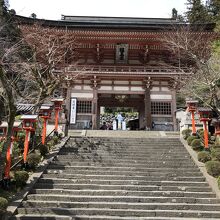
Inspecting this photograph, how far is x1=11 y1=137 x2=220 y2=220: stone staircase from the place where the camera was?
29.9ft

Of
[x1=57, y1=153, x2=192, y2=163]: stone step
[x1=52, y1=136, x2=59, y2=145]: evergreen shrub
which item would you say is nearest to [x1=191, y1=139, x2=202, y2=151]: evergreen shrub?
[x1=57, y1=153, x2=192, y2=163]: stone step

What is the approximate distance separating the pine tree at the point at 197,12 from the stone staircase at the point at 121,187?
82.9 feet

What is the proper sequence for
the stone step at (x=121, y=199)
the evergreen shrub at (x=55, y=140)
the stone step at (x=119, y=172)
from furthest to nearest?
the evergreen shrub at (x=55, y=140)
the stone step at (x=119, y=172)
the stone step at (x=121, y=199)

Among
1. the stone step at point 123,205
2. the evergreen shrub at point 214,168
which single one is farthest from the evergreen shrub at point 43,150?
the evergreen shrub at point 214,168

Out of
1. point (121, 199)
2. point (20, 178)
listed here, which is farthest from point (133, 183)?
point (20, 178)

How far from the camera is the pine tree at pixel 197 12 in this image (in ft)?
116

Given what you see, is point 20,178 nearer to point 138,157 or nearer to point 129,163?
point 129,163

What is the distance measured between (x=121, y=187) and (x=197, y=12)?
3277 centimetres

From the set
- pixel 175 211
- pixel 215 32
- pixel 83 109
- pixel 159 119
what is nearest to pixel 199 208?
pixel 175 211

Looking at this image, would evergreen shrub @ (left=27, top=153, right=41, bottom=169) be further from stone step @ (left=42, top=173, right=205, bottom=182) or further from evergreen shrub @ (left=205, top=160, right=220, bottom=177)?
evergreen shrub @ (left=205, top=160, right=220, bottom=177)

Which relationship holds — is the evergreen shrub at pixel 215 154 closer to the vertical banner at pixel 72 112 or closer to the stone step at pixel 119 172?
the stone step at pixel 119 172

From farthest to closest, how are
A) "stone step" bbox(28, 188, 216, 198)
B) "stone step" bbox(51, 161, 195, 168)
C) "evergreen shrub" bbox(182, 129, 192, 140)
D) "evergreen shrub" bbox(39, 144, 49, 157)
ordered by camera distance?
"evergreen shrub" bbox(182, 129, 192, 140) → "evergreen shrub" bbox(39, 144, 49, 157) → "stone step" bbox(51, 161, 195, 168) → "stone step" bbox(28, 188, 216, 198)

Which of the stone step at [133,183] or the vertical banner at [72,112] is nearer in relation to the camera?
the stone step at [133,183]

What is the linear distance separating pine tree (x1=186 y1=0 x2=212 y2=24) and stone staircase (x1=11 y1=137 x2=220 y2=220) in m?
25.3
